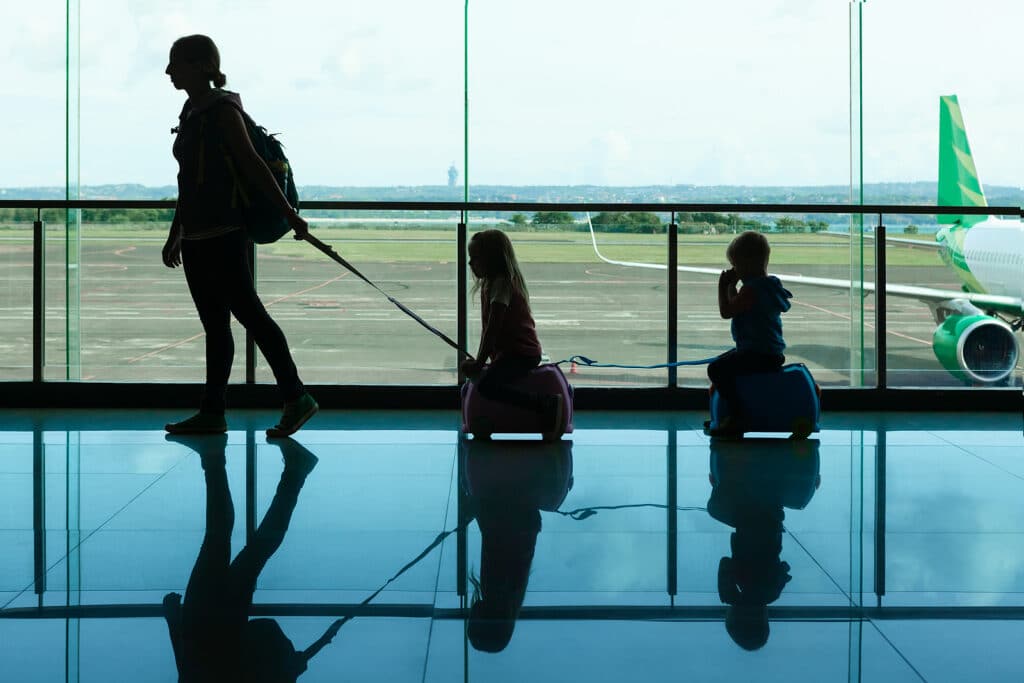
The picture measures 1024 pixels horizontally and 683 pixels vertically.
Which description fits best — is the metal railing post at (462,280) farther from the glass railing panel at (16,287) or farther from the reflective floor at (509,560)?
the glass railing panel at (16,287)

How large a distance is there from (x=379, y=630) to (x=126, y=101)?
5285 mm

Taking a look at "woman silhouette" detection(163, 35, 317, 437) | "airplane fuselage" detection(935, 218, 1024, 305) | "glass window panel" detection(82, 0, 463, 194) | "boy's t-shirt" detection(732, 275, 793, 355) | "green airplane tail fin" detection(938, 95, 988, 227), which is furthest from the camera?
"green airplane tail fin" detection(938, 95, 988, 227)

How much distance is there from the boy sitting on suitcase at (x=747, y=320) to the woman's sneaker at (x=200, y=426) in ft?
5.77

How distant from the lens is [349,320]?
5.91m

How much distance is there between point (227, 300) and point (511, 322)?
3.24ft

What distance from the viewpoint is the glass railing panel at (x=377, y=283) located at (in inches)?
201

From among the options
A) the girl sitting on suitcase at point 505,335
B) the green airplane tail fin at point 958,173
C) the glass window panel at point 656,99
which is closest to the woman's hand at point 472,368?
the girl sitting on suitcase at point 505,335

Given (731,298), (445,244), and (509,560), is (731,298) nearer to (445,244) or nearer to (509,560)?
(445,244)

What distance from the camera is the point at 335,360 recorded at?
5277mm

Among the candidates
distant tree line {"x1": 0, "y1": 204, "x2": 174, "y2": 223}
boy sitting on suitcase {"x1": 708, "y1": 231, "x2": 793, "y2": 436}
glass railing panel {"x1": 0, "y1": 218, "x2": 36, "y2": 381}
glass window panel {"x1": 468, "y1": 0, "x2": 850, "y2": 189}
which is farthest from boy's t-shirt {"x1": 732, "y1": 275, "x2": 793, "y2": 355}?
glass railing panel {"x1": 0, "y1": 218, "x2": 36, "y2": 381}

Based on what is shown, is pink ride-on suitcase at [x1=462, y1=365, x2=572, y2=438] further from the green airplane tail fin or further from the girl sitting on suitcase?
the green airplane tail fin

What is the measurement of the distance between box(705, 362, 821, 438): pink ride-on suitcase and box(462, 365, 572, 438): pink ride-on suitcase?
0.64 m

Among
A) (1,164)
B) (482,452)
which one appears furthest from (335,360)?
(1,164)

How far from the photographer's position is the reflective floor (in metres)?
1.77
